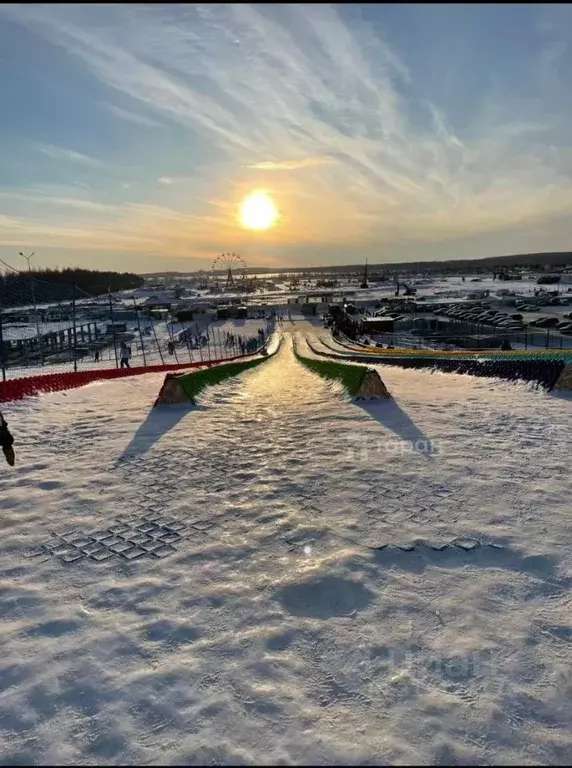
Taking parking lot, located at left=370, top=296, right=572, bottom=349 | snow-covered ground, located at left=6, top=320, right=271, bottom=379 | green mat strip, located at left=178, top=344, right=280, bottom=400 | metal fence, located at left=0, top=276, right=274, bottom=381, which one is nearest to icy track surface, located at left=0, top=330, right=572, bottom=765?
green mat strip, located at left=178, top=344, right=280, bottom=400

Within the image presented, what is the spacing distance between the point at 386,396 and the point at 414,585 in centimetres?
740

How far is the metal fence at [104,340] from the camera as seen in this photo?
36.0 metres

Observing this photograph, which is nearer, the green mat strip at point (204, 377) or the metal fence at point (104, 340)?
the green mat strip at point (204, 377)

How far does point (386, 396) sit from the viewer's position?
11.8 metres

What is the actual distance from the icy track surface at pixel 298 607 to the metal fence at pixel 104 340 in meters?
20.3

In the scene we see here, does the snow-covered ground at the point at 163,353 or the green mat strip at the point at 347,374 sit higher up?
the green mat strip at the point at 347,374

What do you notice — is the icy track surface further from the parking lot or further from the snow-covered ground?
the snow-covered ground

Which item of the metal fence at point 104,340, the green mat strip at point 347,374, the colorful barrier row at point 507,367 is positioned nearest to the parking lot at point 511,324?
the colorful barrier row at point 507,367

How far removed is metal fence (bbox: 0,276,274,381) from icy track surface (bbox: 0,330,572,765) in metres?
20.3

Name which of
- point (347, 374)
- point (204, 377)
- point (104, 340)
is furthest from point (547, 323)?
point (104, 340)

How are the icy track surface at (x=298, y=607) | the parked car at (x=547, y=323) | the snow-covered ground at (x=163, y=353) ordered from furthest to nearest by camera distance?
the parked car at (x=547, y=323), the snow-covered ground at (x=163, y=353), the icy track surface at (x=298, y=607)

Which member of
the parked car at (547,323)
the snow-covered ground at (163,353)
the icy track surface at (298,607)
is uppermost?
the parked car at (547,323)

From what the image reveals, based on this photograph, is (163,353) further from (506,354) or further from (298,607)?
(298,607)

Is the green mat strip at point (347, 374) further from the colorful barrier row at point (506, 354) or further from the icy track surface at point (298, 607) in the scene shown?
the colorful barrier row at point (506, 354)
